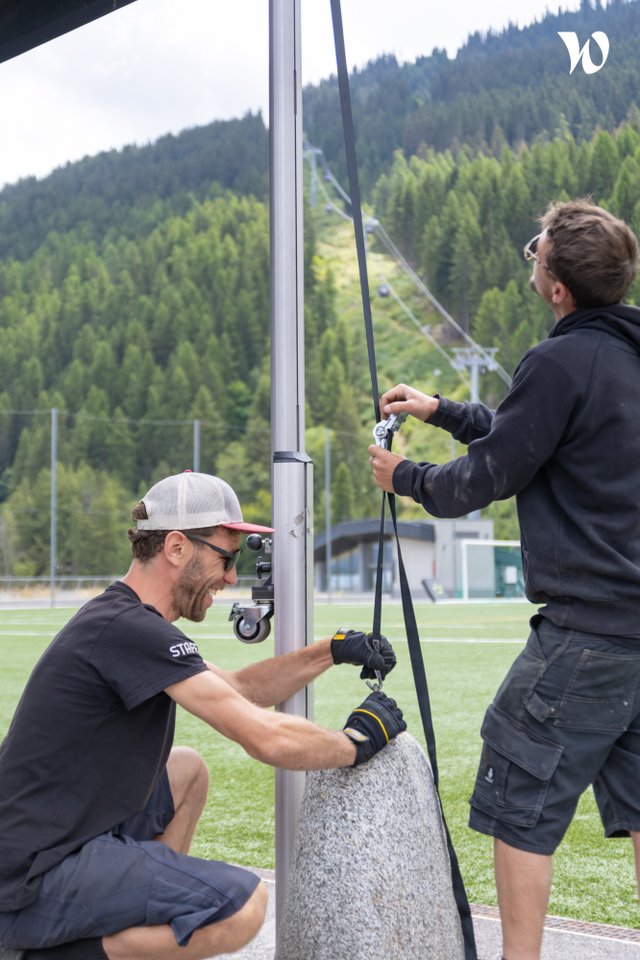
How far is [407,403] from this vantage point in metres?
2.41

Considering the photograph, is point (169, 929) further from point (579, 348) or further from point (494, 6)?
point (494, 6)

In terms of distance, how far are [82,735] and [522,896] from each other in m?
0.88

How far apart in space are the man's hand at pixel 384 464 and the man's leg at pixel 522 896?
2.42 ft

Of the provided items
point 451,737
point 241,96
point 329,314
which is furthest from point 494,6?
point 451,737

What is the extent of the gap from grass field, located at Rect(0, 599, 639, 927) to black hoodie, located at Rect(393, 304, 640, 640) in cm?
175

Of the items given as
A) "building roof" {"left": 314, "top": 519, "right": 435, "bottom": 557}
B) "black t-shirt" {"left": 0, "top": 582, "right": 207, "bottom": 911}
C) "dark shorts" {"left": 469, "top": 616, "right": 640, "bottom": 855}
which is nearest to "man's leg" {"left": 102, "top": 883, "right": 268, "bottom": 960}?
"black t-shirt" {"left": 0, "top": 582, "right": 207, "bottom": 911}

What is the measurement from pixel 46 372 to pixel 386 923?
70.7 metres

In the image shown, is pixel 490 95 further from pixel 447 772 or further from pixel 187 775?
pixel 187 775

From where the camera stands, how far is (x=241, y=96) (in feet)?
333

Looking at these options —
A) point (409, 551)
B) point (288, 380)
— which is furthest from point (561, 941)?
point (409, 551)

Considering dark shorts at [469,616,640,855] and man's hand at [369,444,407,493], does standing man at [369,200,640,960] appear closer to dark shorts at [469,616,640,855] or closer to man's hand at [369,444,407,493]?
dark shorts at [469,616,640,855]

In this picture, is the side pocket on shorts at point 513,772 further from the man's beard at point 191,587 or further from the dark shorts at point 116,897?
the man's beard at point 191,587

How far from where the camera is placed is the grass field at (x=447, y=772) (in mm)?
3941

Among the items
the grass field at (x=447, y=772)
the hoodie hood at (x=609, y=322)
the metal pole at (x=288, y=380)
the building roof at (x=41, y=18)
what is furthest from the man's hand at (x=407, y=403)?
the grass field at (x=447, y=772)
